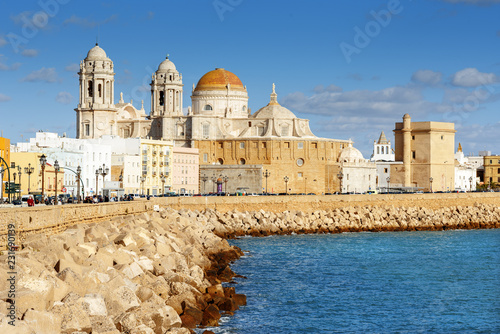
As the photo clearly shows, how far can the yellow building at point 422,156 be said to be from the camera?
95.3 meters

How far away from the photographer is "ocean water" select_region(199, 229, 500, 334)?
2314 centimetres

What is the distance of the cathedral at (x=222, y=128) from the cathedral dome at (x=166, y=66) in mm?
54

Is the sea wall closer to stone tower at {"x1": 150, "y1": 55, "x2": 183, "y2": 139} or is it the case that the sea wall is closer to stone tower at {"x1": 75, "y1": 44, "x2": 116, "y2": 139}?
stone tower at {"x1": 75, "y1": 44, "x2": 116, "y2": 139}

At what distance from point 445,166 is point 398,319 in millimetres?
76304

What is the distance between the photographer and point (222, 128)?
295 ft

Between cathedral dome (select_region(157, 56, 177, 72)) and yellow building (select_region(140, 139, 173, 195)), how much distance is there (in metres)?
11.9

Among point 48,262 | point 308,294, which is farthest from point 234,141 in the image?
point 48,262

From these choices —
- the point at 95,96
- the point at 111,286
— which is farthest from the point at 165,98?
the point at 111,286

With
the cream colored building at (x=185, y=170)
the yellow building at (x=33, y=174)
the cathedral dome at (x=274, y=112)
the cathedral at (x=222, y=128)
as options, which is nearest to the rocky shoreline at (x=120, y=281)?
the yellow building at (x=33, y=174)

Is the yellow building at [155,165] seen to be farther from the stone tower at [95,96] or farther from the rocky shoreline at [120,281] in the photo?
the rocky shoreline at [120,281]

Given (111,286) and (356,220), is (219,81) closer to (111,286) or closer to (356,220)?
(356,220)

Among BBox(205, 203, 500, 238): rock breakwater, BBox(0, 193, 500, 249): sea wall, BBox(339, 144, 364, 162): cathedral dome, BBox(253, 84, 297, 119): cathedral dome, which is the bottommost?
BBox(205, 203, 500, 238): rock breakwater

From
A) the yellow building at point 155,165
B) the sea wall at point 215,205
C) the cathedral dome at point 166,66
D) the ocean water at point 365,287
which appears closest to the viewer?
the sea wall at point 215,205

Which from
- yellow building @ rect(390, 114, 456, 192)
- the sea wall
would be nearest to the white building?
yellow building @ rect(390, 114, 456, 192)
